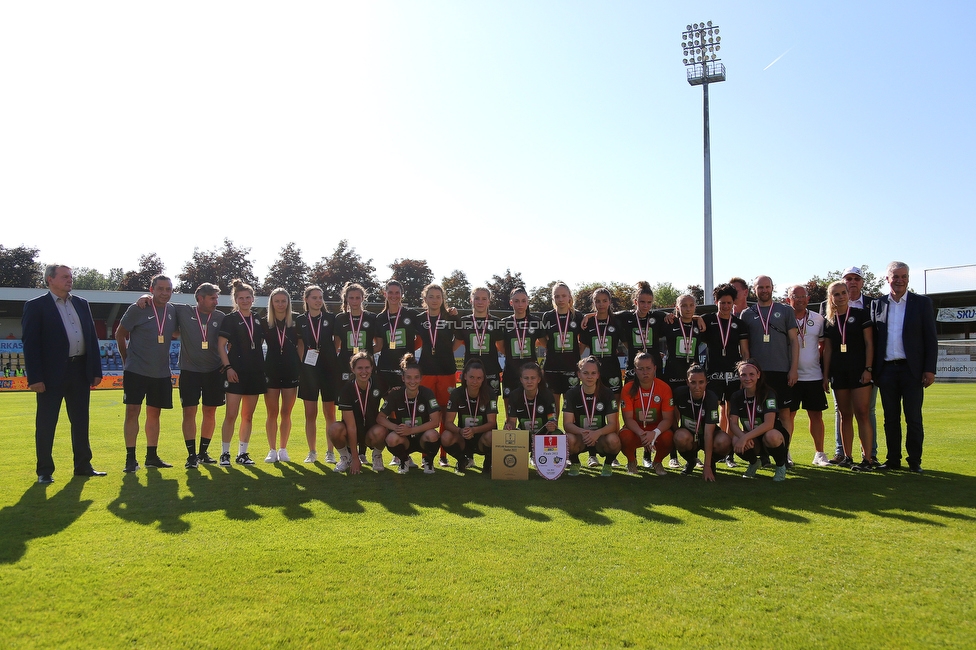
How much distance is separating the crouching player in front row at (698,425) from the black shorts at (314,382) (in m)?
3.50

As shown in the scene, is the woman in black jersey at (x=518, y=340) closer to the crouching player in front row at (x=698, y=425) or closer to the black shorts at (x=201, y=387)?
the crouching player in front row at (x=698, y=425)

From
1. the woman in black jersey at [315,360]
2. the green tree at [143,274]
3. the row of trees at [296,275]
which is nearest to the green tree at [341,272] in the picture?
the row of trees at [296,275]

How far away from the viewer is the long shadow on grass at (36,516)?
375 centimetres

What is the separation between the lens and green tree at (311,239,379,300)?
188 ft

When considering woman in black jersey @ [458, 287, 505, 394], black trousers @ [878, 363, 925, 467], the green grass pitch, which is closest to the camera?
the green grass pitch

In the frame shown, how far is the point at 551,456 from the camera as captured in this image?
231 inches

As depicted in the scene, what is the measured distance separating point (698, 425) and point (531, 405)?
5.06 feet

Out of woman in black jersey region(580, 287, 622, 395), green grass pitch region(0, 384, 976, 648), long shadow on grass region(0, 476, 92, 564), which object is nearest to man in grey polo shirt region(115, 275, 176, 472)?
green grass pitch region(0, 384, 976, 648)

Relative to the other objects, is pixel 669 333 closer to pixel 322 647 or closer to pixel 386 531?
pixel 386 531

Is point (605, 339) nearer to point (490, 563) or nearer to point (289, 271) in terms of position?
point (490, 563)

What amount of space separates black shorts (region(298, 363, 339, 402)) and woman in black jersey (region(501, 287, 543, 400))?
1.83 metres

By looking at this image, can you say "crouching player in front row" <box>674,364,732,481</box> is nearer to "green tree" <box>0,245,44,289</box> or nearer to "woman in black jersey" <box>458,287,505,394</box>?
"woman in black jersey" <box>458,287,505,394</box>

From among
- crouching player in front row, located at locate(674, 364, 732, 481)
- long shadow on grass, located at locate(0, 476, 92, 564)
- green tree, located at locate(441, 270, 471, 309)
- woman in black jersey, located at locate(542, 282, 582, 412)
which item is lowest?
long shadow on grass, located at locate(0, 476, 92, 564)

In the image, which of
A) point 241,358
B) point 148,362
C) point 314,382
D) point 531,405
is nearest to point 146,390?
point 148,362
